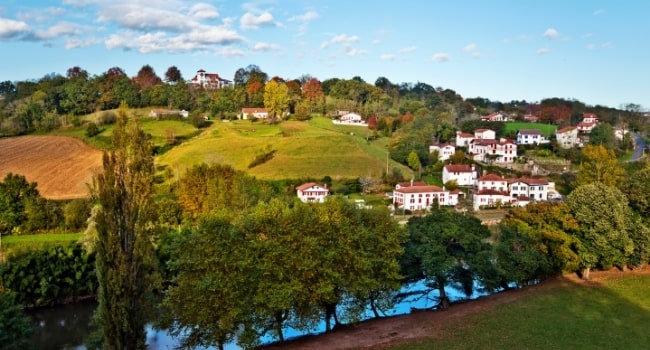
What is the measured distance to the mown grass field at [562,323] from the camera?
20609mm

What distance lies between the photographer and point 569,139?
87.4 meters

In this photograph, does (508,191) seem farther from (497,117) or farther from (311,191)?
(497,117)

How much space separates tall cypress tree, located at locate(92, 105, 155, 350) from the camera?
48.6 ft

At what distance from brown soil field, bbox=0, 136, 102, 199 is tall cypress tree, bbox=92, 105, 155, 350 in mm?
42454

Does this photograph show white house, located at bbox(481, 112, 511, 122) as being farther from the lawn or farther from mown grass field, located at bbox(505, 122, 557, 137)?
the lawn

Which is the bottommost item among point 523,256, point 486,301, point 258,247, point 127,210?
point 486,301

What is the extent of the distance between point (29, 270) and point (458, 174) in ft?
174

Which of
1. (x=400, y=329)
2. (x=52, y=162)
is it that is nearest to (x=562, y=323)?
(x=400, y=329)

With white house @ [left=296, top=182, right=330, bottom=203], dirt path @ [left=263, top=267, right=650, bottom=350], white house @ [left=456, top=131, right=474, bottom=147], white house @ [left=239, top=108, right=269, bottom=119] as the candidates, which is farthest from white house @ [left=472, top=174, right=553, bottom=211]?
white house @ [left=239, top=108, right=269, bottom=119]

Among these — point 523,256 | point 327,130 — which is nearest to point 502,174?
point 327,130

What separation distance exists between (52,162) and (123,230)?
6096 centimetres

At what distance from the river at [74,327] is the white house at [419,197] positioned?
1005 inches

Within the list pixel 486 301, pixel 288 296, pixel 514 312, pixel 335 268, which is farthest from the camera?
pixel 486 301

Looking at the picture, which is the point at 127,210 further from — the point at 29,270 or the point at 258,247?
the point at 29,270
